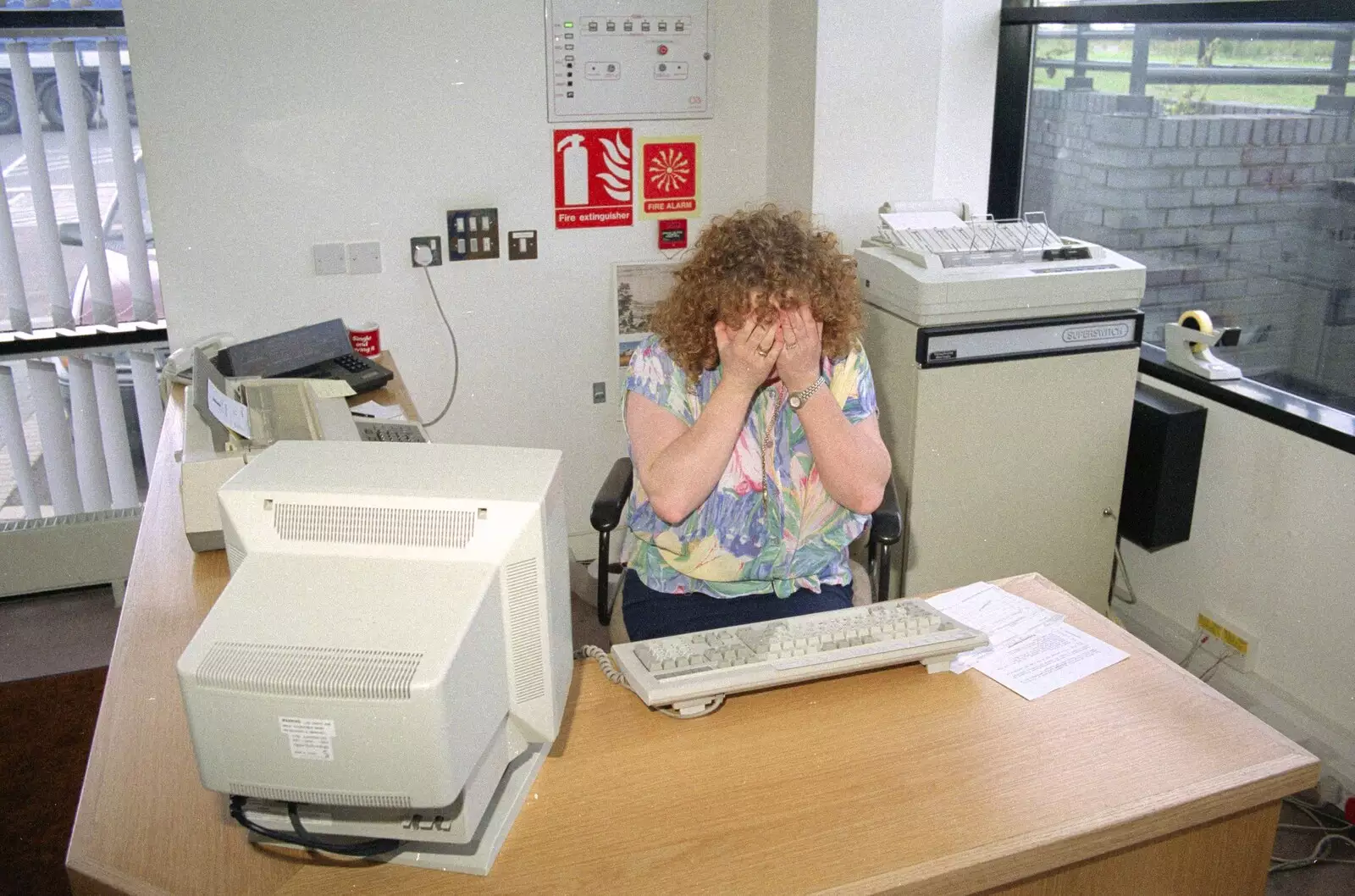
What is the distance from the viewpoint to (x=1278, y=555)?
249cm

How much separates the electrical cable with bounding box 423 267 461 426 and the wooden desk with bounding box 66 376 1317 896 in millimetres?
1717

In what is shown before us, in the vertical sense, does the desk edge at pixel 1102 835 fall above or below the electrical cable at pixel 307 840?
below

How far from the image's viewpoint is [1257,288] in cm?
261

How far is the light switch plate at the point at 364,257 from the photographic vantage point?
3.02m

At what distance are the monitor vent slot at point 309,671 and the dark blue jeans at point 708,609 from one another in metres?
0.90

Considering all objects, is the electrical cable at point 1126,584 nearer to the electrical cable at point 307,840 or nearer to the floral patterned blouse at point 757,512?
the floral patterned blouse at point 757,512

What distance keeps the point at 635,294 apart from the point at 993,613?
6.12ft

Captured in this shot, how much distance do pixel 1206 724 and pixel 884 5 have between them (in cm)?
217

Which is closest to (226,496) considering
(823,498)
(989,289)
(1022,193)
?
(823,498)

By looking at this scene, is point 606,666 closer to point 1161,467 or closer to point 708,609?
point 708,609

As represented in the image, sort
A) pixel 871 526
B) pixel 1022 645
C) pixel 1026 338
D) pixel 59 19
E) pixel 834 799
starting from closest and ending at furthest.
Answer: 1. pixel 834 799
2. pixel 1022 645
3. pixel 871 526
4. pixel 1026 338
5. pixel 59 19

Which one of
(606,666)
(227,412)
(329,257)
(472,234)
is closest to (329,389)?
(227,412)

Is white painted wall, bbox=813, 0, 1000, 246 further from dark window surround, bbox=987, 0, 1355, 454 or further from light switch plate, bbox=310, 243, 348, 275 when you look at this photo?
light switch plate, bbox=310, 243, 348, 275

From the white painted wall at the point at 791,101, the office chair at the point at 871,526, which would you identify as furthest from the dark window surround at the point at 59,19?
the office chair at the point at 871,526
